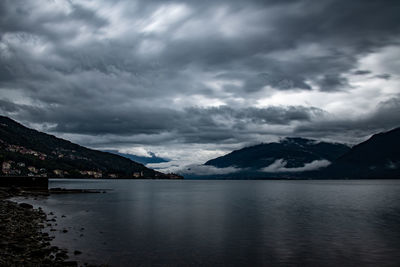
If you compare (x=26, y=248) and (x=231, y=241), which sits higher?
(x=26, y=248)

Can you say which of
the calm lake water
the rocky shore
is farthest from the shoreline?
the calm lake water

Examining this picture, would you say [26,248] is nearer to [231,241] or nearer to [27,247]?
[27,247]

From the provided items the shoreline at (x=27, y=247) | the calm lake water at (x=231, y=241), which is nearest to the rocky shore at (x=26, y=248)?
the shoreline at (x=27, y=247)

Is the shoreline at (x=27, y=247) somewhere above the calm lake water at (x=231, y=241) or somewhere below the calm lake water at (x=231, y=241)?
above

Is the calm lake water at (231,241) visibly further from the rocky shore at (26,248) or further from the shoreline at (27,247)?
the rocky shore at (26,248)

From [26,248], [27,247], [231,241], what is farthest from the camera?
[231,241]

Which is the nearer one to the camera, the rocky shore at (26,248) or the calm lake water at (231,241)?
the rocky shore at (26,248)

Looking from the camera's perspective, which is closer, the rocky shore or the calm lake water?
the rocky shore

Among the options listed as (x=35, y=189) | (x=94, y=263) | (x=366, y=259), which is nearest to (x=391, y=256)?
(x=366, y=259)

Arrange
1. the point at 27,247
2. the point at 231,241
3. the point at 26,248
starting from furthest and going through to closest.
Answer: the point at 231,241 < the point at 27,247 < the point at 26,248

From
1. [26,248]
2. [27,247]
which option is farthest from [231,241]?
[26,248]

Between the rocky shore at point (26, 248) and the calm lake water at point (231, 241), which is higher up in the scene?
the rocky shore at point (26, 248)

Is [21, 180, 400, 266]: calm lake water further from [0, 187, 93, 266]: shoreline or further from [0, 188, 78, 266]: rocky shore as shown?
[0, 188, 78, 266]: rocky shore

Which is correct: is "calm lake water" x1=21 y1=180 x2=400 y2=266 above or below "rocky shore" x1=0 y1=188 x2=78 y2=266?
below
